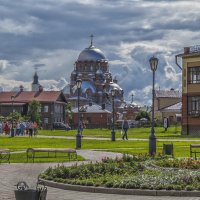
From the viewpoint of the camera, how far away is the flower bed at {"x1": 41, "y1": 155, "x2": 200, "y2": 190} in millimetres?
16188

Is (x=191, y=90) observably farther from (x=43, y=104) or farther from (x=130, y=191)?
(x=43, y=104)

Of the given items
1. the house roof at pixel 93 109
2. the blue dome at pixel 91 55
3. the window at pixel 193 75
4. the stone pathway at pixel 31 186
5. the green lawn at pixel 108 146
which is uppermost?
the blue dome at pixel 91 55

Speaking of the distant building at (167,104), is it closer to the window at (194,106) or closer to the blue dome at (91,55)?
the blue dome at (91,55)

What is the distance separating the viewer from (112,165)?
19.8 m

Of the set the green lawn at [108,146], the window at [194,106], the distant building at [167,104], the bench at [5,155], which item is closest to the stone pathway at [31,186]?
the bench at [5,155]

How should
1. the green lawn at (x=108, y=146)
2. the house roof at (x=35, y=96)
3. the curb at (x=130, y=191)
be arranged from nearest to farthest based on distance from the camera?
the curb at (x=130, y=191) → the green lawn at (x=108, y=146) → the house roof at (x=35, y=96)

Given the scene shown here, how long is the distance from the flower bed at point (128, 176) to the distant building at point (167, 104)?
4166 inches

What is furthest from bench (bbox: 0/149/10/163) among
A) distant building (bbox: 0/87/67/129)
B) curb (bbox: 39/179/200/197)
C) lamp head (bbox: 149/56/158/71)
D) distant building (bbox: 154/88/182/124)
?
distant building (bbox: 0/87/67/129)

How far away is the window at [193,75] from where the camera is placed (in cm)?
6762

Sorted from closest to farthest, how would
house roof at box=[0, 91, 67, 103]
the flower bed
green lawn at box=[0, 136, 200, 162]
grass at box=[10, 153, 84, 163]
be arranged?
the flower bed, grass at box=[10, 153, 84, 163], green lawn at box=[0, 136, 200, 162], house roof at box=[0, 91, 67, 103]

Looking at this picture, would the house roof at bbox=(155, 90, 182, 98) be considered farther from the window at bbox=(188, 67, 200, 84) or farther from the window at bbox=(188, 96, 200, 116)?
the window at bbox=(188, 67, 200, 84)

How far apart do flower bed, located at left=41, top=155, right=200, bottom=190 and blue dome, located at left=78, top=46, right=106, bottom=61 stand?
5504 inches

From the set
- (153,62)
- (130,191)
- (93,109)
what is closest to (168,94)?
(93,109)

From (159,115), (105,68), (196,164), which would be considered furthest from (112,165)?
(105,68)
